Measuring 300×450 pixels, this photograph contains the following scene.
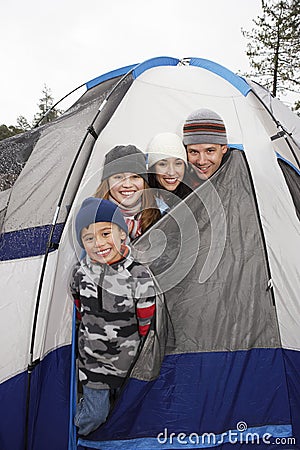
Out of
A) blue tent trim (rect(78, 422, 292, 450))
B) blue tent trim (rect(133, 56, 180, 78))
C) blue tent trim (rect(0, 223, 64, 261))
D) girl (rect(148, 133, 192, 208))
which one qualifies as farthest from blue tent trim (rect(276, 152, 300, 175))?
blue tent trim (rect(78, 422, 292, 450))

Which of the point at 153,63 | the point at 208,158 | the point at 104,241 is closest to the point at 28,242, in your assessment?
the point at 104,241

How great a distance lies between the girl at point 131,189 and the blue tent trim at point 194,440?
3.06ft

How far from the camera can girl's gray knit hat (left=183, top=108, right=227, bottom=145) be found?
2.61m

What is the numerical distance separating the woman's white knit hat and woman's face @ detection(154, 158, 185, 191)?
0.08 ft

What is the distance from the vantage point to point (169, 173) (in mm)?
2607

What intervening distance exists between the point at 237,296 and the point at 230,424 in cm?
58

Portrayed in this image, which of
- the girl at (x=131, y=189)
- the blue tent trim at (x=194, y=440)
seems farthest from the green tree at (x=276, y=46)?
the blue tent trim at (x=194, y=440)

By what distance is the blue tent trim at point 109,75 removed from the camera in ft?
9.62

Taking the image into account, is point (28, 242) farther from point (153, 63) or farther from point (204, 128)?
point (153, 63)

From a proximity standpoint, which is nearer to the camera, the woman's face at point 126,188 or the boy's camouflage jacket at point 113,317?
the boy's camouflage jacket at point 113,317

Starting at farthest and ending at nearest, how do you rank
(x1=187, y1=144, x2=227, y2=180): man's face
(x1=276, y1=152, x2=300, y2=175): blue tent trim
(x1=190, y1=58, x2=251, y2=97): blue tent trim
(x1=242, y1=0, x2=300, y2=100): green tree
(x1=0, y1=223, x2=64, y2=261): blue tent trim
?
(x1=242, y1=0, x2=300, y2=100): green tree → (x1=190, y1=58, x2=251, y2=97): blue tent trim → (x1=276, y1=152, x2=300, y2=175): blue tent trim → (x1=187, y1=144, x2=227, y2=180): man's face → (x1=0, y1=223, x2=64, y2=261): blue tent trim

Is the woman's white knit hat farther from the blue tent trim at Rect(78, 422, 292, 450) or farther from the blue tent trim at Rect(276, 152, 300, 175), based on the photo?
the blue tent trim at Rect(78, 422, 292, 450)

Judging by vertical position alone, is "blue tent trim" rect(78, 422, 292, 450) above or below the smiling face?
below

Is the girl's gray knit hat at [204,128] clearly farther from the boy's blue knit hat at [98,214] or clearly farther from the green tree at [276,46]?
the green tree at [276,46]
